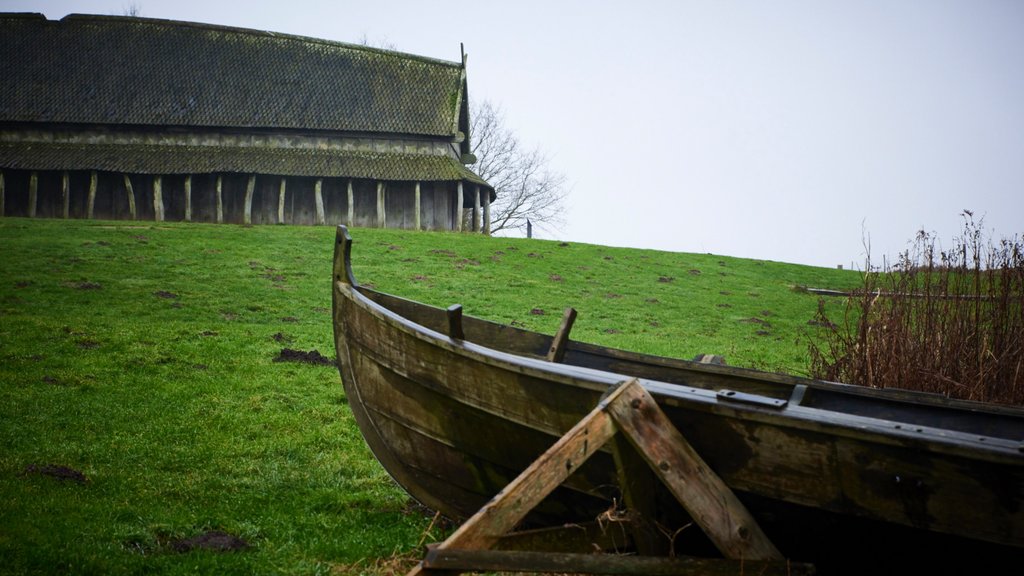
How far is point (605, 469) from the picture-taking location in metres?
4.27

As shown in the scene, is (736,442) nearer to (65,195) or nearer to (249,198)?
(249,198)

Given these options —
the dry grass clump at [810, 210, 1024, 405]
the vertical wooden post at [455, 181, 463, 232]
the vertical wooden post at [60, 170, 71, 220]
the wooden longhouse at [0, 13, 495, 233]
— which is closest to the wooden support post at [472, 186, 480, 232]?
the wooden longhouse at [0, 13, 495, 233]

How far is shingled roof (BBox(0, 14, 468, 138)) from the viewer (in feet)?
129

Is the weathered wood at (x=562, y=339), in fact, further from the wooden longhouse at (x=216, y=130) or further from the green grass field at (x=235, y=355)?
the wooden longhouse at (x=216, y=130)

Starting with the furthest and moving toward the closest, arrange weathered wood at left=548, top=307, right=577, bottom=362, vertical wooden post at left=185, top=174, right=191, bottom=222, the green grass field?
vertical wooden post at left=185, top=174, right=191, bottom=222, weathered wood at left=548, top=307, right=577, bottom=362, the green grass field

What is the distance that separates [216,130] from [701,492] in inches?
1589

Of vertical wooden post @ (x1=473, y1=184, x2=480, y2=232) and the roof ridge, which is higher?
the roof ridge

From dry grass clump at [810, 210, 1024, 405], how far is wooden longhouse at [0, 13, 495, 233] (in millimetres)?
31465

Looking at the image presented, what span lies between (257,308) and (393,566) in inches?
567

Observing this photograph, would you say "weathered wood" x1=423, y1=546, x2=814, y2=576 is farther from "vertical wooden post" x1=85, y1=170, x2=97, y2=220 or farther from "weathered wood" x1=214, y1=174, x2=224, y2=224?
"vertical wooden post" x1=85, y1=170, x2=97, y2=220

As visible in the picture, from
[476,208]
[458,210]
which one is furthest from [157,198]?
[476,208]

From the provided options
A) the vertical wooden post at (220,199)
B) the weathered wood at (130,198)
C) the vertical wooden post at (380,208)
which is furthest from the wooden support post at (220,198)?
the vertical wooden post at (380,208)

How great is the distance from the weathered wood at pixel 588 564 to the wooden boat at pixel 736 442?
8.6 inches

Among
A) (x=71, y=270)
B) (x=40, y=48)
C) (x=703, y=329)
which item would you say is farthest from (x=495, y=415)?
(x=40, y=48)
